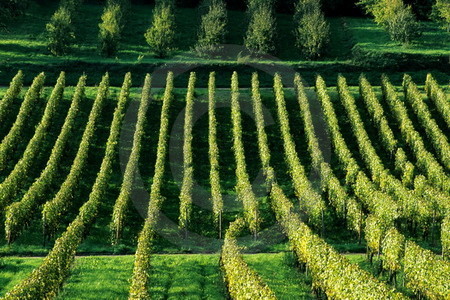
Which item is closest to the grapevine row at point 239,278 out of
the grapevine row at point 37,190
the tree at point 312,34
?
the grapevine row at point 37,190

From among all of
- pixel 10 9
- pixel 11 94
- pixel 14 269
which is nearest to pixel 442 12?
pixel 11 94

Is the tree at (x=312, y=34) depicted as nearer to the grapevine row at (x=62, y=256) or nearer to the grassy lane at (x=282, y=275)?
the grapevine row at (x=62, y=256)

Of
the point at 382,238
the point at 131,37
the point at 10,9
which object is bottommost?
the point at 382,238

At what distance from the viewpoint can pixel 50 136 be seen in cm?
4784

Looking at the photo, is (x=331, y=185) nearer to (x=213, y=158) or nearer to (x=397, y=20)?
(x=213, y=158)

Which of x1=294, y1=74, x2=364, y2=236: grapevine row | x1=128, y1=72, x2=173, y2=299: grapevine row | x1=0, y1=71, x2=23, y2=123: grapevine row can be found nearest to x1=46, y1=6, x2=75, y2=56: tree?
x1=0, y1=71, x2=23, y2=123: grapevine row

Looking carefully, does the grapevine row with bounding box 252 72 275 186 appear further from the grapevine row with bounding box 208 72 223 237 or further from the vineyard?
the grapevine row with bounding box 208 72 223 237

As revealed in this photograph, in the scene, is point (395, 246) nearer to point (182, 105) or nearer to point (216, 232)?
point (216, 232)

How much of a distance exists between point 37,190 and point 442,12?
51.8 meters

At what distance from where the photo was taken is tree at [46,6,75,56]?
63.1 m

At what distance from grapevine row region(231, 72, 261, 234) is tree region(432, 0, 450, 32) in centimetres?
2991

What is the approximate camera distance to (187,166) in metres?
42.2

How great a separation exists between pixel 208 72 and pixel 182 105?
7866 mm

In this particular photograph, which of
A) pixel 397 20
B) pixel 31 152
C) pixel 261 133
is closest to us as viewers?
pixel 31 152
